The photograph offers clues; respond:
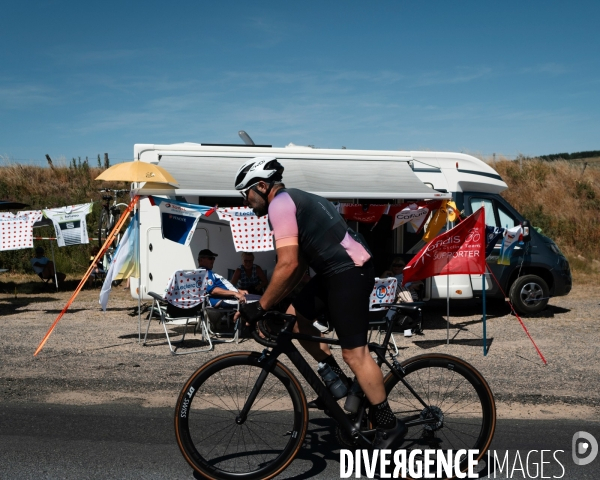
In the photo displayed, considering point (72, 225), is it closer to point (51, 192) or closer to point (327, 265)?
point (327, 265)

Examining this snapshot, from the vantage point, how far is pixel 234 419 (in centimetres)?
412

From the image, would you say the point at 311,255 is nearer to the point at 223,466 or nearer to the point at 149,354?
the point at 223,466

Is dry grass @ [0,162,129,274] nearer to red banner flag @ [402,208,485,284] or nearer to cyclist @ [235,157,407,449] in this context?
red banner flag @ [402,208,485,284]

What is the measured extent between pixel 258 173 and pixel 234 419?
1510 mm

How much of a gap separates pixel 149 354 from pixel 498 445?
15.4 feet

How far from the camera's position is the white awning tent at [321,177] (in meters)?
9.72

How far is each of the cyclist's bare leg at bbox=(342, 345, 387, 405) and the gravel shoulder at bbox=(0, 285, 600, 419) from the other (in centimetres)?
226

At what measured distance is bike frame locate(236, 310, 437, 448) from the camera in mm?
3930

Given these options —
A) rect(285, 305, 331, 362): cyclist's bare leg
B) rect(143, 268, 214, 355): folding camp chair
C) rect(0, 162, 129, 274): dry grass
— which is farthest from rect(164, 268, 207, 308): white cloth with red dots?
rect(0, 162, 129, 274): dry grass

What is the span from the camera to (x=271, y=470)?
391 centimetres

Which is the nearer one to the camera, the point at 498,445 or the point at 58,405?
→ the point at 498,445

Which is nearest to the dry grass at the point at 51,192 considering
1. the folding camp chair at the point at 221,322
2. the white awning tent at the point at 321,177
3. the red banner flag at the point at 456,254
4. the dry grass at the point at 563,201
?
the white awning tent at the point at 321,177

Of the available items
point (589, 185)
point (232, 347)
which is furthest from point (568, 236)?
point (232, 347)

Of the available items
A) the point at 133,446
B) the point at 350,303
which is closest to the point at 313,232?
the point at 350,303
